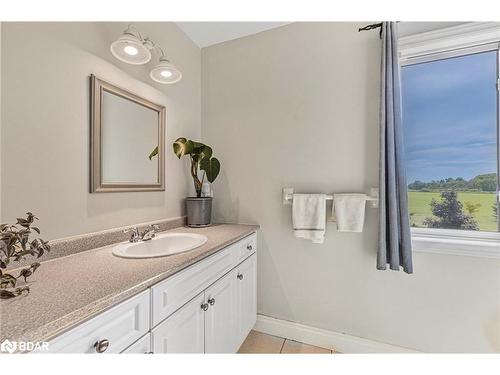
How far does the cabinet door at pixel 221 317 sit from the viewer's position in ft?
3.59

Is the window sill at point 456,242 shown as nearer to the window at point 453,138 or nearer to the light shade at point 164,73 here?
the window at point 453,138

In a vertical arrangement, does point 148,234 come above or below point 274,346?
above

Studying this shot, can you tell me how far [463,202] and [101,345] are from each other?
1832 millimetres

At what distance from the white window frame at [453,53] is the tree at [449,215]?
35 millimetres

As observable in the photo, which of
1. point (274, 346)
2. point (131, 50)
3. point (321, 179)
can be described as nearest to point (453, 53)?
point (321, 179)

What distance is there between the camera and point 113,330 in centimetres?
65

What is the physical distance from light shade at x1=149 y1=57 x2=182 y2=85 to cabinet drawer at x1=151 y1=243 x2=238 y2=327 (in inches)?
42.0

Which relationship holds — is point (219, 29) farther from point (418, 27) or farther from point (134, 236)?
point (134, 236)

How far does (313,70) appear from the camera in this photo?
62.8 inches

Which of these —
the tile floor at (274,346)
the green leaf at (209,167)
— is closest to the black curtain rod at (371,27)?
the green leaf at (209,167)

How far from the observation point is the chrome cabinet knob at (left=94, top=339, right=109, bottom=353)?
0.60 meters

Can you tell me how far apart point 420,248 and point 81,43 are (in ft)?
6.90
